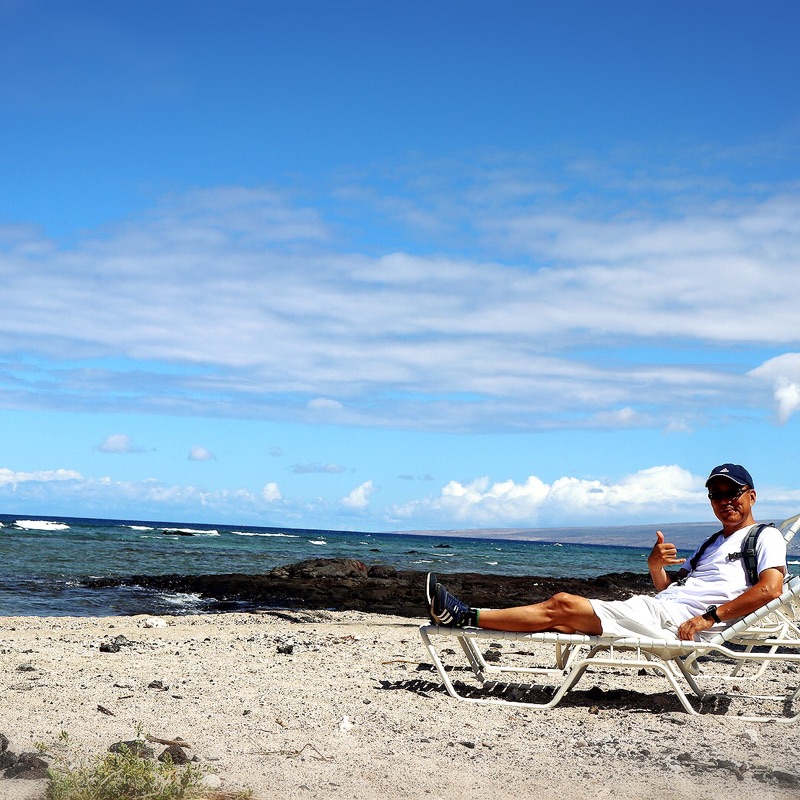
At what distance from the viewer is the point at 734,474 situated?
20.7ft

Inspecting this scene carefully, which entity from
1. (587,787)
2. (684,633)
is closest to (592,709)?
(684,633)

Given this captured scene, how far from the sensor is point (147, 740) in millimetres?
5125

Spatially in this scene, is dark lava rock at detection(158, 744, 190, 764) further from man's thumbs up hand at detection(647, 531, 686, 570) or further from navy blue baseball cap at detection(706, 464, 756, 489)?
navy blue baseball cap at detection(706, 464, 756, 489)

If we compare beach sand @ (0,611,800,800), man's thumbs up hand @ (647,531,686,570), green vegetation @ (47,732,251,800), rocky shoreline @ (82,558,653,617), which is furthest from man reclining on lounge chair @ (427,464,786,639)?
rocky shoreline @ (82,558,653,617)

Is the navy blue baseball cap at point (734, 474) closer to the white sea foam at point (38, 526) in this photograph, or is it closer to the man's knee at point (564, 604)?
the man's knee at point (564, 604)

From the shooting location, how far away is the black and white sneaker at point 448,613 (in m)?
6.09

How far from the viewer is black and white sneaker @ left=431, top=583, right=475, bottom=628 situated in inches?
240

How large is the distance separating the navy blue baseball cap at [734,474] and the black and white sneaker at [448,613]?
6.16 feet

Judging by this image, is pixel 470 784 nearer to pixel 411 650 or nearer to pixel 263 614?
pixel 411 650

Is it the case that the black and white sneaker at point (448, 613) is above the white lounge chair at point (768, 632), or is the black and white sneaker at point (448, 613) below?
above

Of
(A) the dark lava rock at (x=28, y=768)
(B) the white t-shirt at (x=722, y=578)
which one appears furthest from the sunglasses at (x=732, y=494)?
(A) the dark lava rock at (x=28, y=768)

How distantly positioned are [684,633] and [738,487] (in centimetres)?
104

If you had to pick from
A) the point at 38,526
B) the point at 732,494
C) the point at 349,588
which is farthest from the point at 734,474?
the point at 38,526

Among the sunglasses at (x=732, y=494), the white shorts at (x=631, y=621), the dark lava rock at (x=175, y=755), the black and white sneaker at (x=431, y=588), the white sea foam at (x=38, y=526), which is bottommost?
the white sea foam at (x=38, y=526)
